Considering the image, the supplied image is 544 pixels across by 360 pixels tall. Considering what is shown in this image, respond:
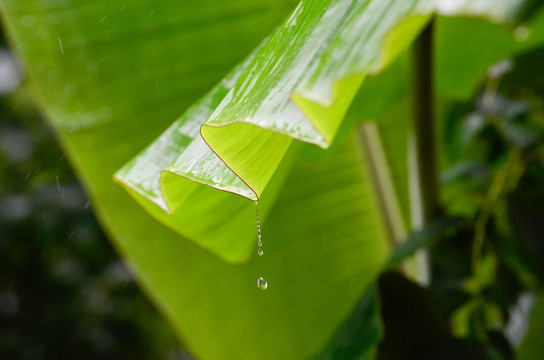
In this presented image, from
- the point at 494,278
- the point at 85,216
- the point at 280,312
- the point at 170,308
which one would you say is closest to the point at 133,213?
the point at 170,308

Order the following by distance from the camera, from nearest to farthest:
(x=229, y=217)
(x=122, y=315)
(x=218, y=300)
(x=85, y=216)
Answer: (x=229, y=217)
(x=218, y=300)
(x=85, y=216)
(x=122, y=315)

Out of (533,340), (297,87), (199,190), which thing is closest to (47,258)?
(533,340)

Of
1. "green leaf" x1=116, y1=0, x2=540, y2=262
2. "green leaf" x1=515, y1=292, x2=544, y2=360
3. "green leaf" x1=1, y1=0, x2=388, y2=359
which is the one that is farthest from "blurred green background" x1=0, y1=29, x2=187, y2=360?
"green leaf" x1=116, y1=0, x2=540, y2=262

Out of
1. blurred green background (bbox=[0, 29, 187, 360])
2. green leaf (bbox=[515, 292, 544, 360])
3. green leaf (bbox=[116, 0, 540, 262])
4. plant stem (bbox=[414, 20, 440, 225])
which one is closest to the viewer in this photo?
green leaf (bbox=[116, 0, 540, 262])

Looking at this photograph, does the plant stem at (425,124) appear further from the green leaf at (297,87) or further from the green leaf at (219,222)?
the green leaf at (297,87)

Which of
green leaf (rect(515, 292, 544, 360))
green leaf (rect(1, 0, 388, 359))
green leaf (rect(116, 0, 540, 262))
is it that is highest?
green leaf (rect(116, 0, 540, 262))

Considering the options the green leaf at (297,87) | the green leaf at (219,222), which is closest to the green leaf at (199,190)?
the green leaf at (219,222)

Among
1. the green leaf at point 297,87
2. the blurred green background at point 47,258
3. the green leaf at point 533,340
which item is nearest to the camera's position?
the green leaf at point 297,87

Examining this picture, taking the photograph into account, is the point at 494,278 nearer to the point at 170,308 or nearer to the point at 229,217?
the point at 229,217

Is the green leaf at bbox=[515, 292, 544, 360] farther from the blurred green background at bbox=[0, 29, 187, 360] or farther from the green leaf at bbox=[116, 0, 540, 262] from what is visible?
the blurred green background at bbox=[0, 29, 187, 360]
